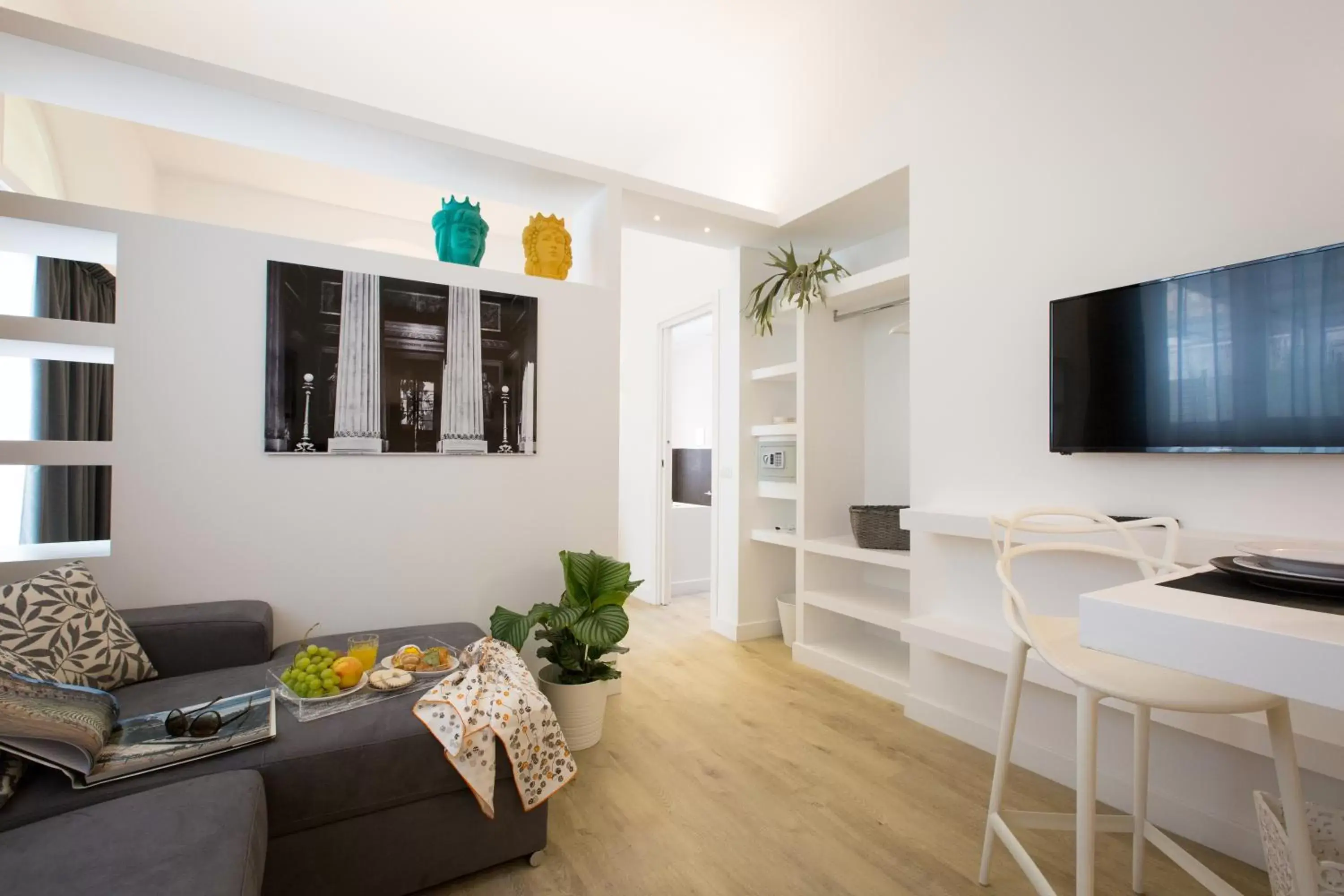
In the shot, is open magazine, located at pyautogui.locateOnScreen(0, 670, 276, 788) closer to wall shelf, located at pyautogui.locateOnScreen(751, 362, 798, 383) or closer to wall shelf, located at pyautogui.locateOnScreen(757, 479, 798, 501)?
wall shelf, located at pyautogui.locateOnScreen(757, 479, 798, 501)

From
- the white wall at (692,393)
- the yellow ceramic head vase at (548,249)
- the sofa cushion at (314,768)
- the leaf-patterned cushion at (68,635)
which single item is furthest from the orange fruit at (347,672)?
the white wall at (692,393)

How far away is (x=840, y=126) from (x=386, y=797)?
11.8ft

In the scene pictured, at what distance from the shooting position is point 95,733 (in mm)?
1334

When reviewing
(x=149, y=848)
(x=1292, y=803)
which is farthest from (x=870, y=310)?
(x=149, y=848)

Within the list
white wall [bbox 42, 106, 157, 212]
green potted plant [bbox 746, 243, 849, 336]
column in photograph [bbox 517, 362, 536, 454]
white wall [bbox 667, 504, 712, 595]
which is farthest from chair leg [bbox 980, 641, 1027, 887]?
white wall [bbox 42, 106, 157, 212]

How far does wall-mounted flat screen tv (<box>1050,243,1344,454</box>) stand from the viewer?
5.27ft

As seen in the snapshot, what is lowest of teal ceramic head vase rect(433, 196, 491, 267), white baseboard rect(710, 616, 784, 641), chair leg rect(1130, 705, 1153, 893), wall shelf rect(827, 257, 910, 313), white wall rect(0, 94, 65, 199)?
white baseboard rect(710, 616, 784, 641)

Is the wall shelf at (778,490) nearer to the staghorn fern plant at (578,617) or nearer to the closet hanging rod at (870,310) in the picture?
the closet hanging rod at (870,310)

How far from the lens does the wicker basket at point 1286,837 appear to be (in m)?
1.24

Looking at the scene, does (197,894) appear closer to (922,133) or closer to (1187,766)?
(1187,766)

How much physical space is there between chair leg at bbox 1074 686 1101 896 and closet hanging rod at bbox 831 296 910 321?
219 cm

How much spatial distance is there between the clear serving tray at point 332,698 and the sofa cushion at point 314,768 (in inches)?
0.8

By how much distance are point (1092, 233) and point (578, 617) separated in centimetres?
236

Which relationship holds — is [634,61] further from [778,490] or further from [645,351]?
[778,490]
